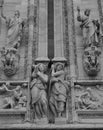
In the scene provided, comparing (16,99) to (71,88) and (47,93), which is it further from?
(71,88)

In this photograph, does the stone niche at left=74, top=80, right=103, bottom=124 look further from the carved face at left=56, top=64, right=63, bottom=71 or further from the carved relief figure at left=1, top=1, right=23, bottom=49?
the carved relief figure at left=1, top=1, right=23, bottom=49

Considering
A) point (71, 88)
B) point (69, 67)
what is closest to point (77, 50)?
point (69, 67)

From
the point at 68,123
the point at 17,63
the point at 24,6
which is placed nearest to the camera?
the point at 68,123

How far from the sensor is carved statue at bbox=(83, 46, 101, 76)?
10031mm

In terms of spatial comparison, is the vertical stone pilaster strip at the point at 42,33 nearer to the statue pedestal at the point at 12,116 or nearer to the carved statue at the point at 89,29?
the carved statue at the point at 89,29

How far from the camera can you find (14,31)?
10.8 metres

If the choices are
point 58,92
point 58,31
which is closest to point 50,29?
point 58,31

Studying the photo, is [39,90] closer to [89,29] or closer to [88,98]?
[88,98]

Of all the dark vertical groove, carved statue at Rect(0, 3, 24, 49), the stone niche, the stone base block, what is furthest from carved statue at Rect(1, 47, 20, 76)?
the stone base block

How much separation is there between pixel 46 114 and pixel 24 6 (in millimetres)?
4808

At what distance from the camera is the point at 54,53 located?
10680 mm

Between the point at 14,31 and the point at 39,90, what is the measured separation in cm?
261

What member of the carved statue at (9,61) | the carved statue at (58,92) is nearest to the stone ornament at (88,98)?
the carved statue at (58,92)

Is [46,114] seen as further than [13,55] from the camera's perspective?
No
